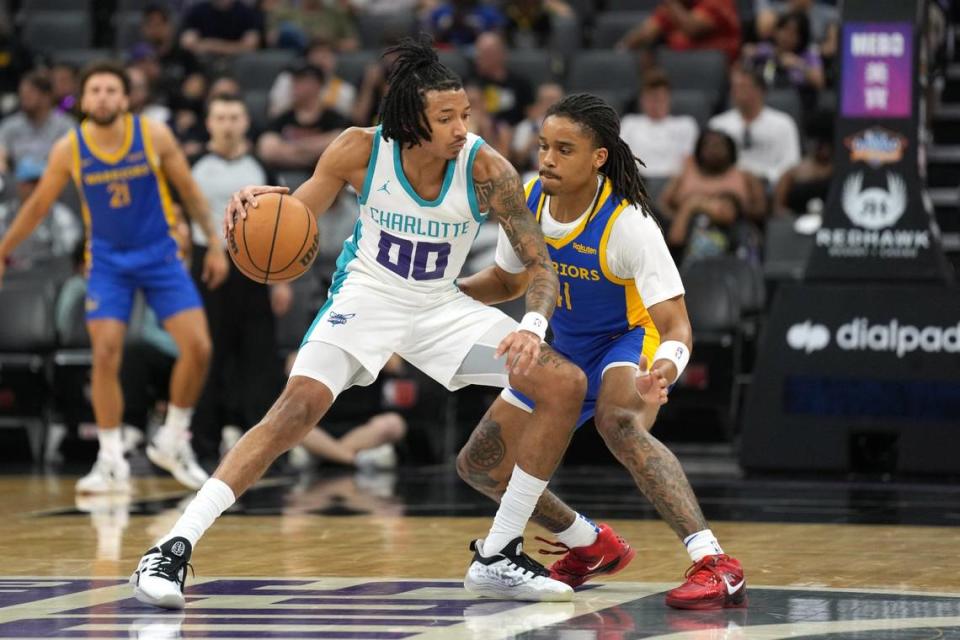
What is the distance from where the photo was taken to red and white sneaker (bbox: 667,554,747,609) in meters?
5.09

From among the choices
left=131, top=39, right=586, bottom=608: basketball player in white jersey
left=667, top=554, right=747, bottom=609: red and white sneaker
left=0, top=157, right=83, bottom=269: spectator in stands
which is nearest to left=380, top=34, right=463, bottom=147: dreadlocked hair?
left=131, top=39, right=586, bottom=608: basketball player in white jersey

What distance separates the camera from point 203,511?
5254 mm

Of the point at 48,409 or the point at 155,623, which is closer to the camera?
the point at 155,623

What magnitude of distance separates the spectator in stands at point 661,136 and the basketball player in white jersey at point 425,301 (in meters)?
6.87

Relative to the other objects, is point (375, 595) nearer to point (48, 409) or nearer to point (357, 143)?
point (357, 143)

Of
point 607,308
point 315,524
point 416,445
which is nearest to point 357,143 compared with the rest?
point 607,308

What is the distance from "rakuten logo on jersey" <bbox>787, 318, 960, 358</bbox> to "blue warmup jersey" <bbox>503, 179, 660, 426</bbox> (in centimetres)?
386

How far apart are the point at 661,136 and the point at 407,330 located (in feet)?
23.3

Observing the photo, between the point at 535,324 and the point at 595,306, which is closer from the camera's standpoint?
the point at 535,324

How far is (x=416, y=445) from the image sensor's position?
10.9 m

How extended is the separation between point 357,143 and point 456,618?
5.36 feet

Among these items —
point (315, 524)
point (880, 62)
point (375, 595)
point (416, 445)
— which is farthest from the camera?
point (416, 445)

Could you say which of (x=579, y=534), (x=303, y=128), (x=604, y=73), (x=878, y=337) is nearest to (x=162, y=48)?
(x=303, y=128)

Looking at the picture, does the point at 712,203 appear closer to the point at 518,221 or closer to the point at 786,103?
the point at 786,103
